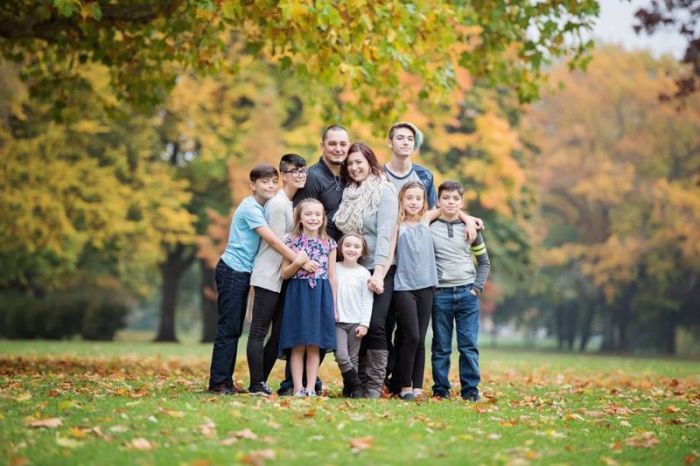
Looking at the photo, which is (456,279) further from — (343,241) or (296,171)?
(296,171)

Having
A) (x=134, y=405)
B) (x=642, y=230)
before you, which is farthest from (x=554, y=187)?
(x=134, y=405)

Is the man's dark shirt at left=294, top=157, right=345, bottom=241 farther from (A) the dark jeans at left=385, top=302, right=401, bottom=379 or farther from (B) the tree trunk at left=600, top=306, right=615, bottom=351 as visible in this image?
(B) the tree trunk at left=600, top=306, right=615, bottom=351

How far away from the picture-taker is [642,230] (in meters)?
41.5

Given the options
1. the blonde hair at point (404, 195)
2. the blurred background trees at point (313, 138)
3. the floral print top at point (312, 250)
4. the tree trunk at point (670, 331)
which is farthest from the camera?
the tree trunk at point (670, 331)

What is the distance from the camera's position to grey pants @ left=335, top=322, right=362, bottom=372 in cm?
943

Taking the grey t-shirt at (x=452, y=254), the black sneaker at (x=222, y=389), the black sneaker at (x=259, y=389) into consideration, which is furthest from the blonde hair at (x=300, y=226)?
the black sneaker at (x=222, y=389)

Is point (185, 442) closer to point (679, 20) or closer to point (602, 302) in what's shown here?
point (679, 20)

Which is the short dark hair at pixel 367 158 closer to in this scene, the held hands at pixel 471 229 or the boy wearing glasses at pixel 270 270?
the boy wearing glasses at pixel 270 270

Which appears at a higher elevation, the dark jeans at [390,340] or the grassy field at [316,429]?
the dark jeans at [390,340]

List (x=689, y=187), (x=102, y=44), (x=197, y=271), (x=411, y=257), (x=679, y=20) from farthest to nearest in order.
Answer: (x=197, y=271) → (x=689, y=187) → (x=679, y=20) → (x=102, y=44) → (x=411, y=257)

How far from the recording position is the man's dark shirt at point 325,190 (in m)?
9.67

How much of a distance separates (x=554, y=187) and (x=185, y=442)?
136 feet

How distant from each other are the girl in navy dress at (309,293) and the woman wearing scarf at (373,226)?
36cm

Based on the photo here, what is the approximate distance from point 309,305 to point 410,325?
1.16 meters
